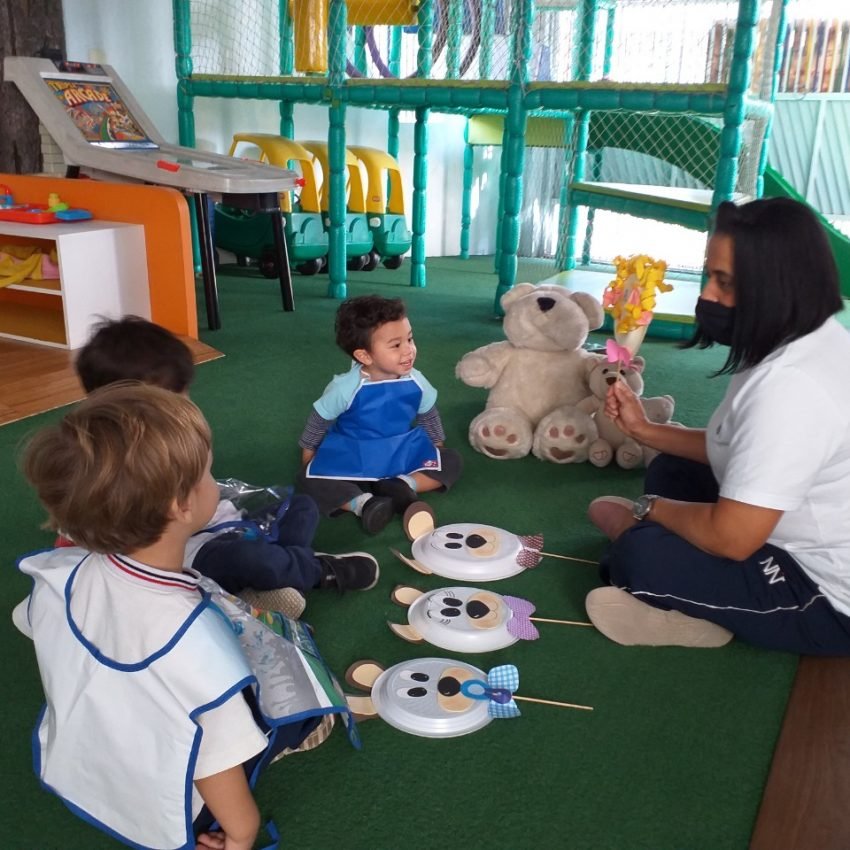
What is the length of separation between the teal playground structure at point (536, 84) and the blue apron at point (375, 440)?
1946mm

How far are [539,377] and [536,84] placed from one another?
182 cm

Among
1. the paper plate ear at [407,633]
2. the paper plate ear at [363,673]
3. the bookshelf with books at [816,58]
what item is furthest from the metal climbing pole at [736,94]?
the bookshelf with books at [816,58]

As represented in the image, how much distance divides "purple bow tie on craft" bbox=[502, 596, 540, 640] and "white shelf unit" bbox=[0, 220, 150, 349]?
217cm

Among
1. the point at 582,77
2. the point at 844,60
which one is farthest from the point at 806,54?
the point at 582,77

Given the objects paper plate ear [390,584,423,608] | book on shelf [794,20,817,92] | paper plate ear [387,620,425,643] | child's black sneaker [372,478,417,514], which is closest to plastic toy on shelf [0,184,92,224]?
child's black sneaker [372,478,417,514]

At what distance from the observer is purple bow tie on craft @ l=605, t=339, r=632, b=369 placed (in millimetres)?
1756

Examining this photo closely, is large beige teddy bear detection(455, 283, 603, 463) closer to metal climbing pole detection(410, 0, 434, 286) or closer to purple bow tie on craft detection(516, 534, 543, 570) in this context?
purple bow tie on craft detection(516, 534, 543, 570)

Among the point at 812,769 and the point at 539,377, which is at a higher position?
the point at 539,377

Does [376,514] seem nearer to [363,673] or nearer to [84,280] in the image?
[363,673]

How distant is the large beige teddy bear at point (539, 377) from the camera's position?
2311 millimetres

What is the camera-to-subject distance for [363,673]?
1.36 meters

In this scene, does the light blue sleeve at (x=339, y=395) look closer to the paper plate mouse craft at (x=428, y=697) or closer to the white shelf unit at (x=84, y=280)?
the paper plate mouse craft at (x=428, y=697)

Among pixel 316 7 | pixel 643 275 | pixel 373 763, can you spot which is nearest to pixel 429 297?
pixel 316 7

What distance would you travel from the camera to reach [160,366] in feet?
5.07
